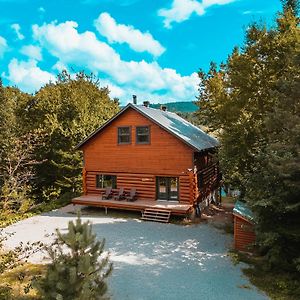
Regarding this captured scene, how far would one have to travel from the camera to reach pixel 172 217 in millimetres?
21344

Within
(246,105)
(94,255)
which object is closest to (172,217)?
(246,105)

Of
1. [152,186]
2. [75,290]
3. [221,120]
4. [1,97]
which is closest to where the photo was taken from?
[75,290]

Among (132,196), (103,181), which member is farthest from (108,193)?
(132,196)

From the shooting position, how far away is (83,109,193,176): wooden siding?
847 inches

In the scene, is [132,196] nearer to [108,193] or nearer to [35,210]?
[108,193]

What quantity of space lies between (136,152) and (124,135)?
158cm

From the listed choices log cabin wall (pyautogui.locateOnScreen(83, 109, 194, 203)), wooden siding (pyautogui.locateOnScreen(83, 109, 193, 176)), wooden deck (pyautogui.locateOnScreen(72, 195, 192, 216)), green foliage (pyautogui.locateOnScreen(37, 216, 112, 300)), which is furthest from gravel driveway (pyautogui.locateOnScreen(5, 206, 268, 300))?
wooden siding (pyautogui.locateOnScreen(83, 109, 193, 176))

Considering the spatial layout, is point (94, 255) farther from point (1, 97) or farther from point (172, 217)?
point (1, 97)

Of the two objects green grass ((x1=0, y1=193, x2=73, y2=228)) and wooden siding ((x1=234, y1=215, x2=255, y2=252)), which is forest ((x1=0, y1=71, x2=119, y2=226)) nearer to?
green grass ((x1=0, y1=193, x2=73, y2=228))

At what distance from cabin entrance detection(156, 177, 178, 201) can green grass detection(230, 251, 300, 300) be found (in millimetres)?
8867

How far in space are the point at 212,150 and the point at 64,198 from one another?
1324 cm

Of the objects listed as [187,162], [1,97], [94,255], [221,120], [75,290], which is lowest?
[75,290]

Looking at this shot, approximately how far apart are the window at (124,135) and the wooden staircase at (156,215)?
536 cm

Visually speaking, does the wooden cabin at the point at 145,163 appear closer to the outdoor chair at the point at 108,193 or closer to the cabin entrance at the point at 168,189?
the cabin entrance at the point at 168,189
